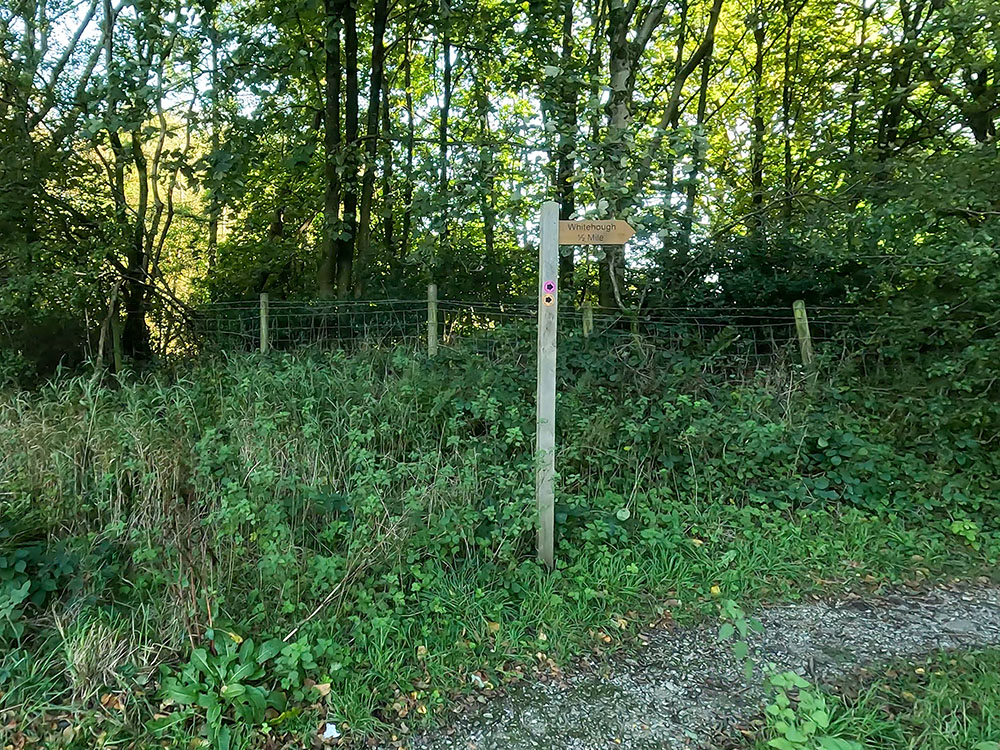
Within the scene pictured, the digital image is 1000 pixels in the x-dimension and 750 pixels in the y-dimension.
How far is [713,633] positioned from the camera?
3160 mm

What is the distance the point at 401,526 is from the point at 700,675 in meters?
1.68

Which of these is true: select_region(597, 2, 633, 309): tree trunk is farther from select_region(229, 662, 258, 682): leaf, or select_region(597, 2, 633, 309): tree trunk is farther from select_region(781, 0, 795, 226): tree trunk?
select_region(229, 662, 258, 682): leaf

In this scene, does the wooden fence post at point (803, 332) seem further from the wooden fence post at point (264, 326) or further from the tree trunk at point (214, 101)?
the wooden fence post at point (264, 326)

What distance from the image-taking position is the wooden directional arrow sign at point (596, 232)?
3430mm

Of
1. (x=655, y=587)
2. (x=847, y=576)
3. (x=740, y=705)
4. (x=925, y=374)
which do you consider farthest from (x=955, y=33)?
(x=740, y=705)

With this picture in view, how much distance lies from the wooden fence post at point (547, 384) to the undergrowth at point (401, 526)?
0.13 meters

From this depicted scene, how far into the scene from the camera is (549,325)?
352 cm

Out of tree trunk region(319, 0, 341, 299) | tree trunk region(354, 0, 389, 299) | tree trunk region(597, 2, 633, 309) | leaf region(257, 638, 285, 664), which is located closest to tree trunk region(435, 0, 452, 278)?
tree trunk region(354, 0, 389, 299)

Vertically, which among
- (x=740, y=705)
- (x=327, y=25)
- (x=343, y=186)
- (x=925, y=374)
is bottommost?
(x=740, y=705)

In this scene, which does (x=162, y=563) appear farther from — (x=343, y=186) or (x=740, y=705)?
(x=343, y=186)

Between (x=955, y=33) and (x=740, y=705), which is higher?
(x=955, y=33)

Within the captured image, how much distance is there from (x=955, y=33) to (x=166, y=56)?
27.9 feet

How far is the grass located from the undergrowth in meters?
0.82

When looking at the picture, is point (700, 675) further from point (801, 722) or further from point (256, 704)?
point (256, 704)
